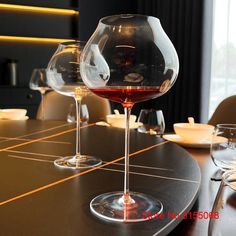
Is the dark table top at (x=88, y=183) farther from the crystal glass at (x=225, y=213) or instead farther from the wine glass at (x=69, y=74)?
the crystal glass at (x=225, y=213)

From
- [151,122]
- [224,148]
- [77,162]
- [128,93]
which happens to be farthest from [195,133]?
[128,93]

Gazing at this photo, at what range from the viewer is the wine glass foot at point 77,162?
0.85 m

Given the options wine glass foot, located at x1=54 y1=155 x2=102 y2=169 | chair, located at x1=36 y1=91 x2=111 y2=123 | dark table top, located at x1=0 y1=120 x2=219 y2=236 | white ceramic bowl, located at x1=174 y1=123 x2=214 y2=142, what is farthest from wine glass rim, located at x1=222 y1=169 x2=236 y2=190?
chair, located at x1=36 y1=91 x2=111 y2=123

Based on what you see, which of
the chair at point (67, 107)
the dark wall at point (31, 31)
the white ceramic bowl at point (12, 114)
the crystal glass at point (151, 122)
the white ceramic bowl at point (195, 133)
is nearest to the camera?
the white ceramic bowl at point (195, 133)

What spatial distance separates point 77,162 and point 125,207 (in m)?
0.30

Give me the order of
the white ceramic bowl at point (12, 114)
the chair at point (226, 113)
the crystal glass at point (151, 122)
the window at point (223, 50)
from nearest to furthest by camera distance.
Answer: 1. the crystal glass at point (151, 122)
2. the white ceramic bowl at point (12, 114)
3. the chair at point (226, 113)
4. the window at point (223, 50)

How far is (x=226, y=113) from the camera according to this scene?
75.6 inches

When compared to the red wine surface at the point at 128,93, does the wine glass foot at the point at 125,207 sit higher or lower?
lower

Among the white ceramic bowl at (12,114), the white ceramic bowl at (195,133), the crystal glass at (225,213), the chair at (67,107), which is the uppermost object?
the crystal glass at (225,213)

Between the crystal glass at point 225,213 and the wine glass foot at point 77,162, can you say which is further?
the wine glass foot at point 77,162

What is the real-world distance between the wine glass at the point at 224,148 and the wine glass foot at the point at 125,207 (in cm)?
36

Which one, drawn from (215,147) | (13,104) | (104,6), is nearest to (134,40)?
(215,147)

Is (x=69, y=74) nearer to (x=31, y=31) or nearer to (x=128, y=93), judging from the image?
(x=128, y=93)

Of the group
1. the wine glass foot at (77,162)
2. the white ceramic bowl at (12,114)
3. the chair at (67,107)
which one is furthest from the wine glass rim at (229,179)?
the chair at (67,107)
